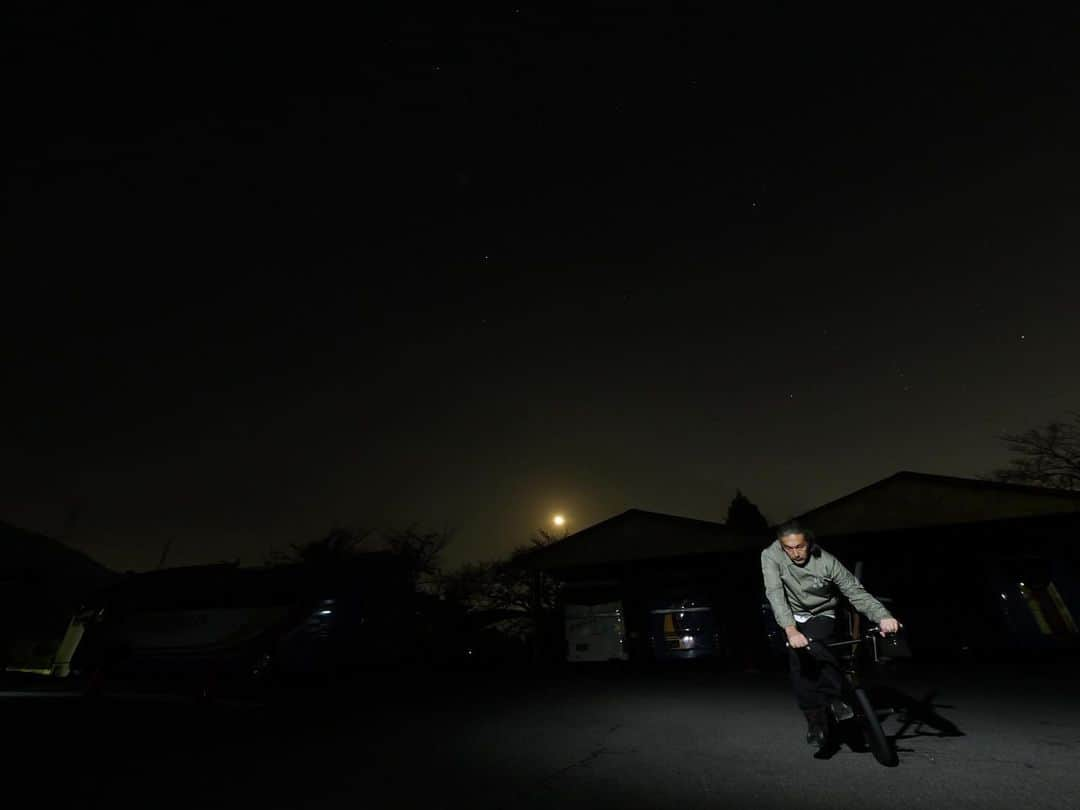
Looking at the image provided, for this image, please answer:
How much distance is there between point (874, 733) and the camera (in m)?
3.45

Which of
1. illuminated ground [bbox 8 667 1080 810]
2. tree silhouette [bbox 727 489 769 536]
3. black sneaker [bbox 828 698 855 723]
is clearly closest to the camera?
illuminated ground [bbox 8 667 1080 810]

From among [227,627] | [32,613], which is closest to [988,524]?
[227,627]

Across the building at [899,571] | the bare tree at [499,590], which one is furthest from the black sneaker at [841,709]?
the bare tree at [499,590]

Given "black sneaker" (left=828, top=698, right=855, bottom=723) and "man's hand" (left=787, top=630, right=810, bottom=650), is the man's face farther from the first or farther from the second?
"black sneaker" (left=828, top=698, right=855, bottom=723)

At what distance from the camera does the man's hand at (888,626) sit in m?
3.44

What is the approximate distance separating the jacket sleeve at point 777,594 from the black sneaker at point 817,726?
665mm

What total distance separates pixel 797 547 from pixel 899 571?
13.6 metres

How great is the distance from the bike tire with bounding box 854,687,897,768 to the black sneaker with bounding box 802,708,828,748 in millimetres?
287

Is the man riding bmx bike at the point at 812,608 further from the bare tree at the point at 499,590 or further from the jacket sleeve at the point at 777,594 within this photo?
the bare tree at the point at 499,590

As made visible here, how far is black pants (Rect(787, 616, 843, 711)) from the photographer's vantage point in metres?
3.66

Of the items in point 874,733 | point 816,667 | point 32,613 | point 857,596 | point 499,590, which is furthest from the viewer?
point 499,590

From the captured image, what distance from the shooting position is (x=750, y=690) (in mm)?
7910

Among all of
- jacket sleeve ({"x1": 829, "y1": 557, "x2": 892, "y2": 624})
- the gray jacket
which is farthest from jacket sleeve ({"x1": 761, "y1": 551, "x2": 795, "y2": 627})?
jacket sleeve ({"x1": 829, "y1": 557, "x2": 892, "y2": 624})

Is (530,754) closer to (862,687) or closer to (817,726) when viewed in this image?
(817,726)
